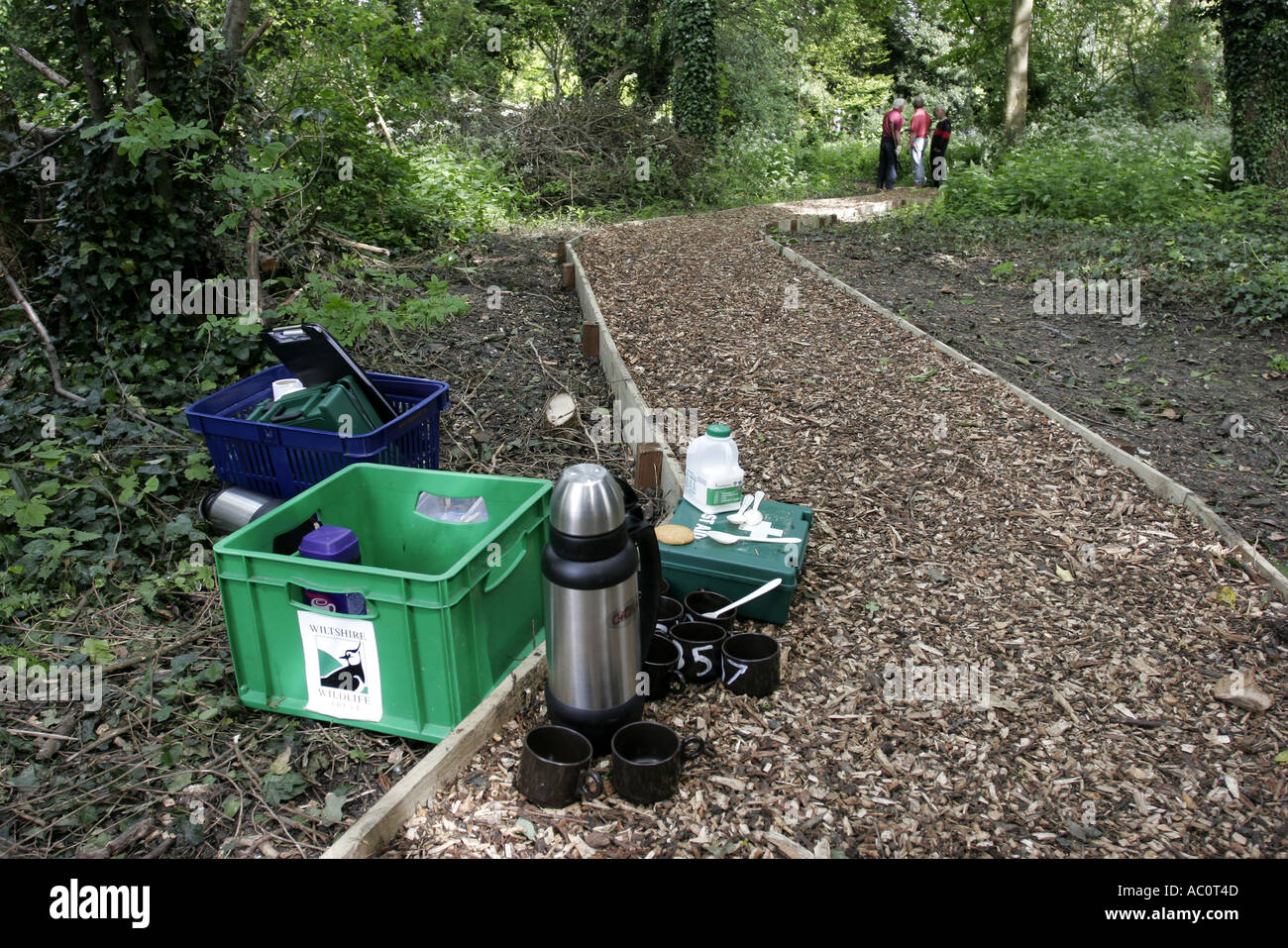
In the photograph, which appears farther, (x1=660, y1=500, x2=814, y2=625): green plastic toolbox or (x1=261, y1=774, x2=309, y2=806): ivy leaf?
(x1=660, y1=500, x2=814, y2=625): green plastic toolbox

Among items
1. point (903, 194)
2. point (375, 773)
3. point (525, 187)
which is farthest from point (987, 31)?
point (375, 773)

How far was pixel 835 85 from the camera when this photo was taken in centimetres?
2397

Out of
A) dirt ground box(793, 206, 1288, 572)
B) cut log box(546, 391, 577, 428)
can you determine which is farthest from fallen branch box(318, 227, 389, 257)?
dirt ground box(793, 206, 1288, 572)

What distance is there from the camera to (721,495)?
3600mm

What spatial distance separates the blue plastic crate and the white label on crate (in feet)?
3.41

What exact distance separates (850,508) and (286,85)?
6.42 meters

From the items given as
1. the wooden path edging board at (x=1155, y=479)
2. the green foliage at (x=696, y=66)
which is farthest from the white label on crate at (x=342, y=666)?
the green foliage at (x=696, y=66)

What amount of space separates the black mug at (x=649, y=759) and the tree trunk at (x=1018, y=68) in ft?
50.8

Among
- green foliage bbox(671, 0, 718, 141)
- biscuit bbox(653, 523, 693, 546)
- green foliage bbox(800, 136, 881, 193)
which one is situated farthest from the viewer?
green foliage bbox(800, 136, 881, 193)

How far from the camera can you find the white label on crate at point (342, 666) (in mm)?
2694

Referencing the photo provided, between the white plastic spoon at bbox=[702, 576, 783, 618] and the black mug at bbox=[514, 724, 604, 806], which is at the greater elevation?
the white plastic spoon at bbox=[702, 576, 783, 618]

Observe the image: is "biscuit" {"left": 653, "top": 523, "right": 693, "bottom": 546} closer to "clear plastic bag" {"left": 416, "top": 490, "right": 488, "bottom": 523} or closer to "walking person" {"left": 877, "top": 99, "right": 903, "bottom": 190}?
"clear plastic bag" {"left": 416, "top": 490, "right": 488, "bottom": 523}

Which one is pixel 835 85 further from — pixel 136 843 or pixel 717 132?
pixel 136 843

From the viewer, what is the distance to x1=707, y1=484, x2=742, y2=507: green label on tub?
3596 millimetres
